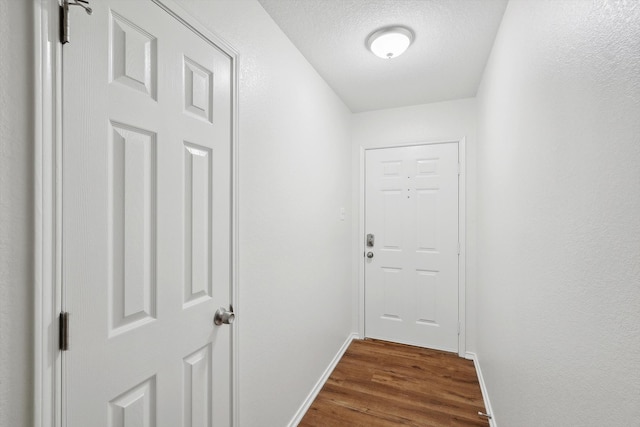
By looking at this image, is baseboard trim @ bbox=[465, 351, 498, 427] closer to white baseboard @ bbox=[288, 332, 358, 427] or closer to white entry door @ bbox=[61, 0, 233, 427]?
white baseboard @ bbox=[288, 332, 358, 427]

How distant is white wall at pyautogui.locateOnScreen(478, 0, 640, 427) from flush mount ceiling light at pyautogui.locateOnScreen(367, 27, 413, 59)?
0.50 m

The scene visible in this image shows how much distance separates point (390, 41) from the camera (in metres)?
1.72

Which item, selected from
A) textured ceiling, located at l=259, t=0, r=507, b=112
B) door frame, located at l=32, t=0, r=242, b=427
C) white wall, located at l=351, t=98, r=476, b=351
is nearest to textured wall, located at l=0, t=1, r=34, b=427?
door frame, located at l=32, t=0, r=242, b=427

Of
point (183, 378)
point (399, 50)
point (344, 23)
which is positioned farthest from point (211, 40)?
point (183, 378)

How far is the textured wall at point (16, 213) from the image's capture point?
603 millimetres

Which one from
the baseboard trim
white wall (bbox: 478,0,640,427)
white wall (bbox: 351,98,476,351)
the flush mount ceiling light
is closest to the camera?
white wall (bbox: 478,0,640,427)

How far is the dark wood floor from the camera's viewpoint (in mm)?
1878

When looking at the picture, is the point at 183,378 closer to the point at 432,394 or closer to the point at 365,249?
the point at 432,394

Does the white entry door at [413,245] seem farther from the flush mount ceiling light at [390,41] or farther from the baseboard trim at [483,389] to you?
the flush mount ceiling light at [390,41]

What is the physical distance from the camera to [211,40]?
1.15m

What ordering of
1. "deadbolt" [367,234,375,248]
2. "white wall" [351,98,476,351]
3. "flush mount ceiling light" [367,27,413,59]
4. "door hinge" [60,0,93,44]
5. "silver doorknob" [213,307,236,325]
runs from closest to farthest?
"door hinge" [60,0,93,44] → "silver doorknob" [213,307,236,325] → "flush mount ceiling light" [367,27,413,59] → "white wall" [351,98,476,351] → "deadbolt" [367,234,375,248]

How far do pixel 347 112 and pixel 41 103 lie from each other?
2579mm

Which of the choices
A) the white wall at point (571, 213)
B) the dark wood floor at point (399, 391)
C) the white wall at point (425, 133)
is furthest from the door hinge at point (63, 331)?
the white wall at point (425, 133)

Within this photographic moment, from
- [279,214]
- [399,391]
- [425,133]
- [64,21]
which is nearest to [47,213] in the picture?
[64,21]
